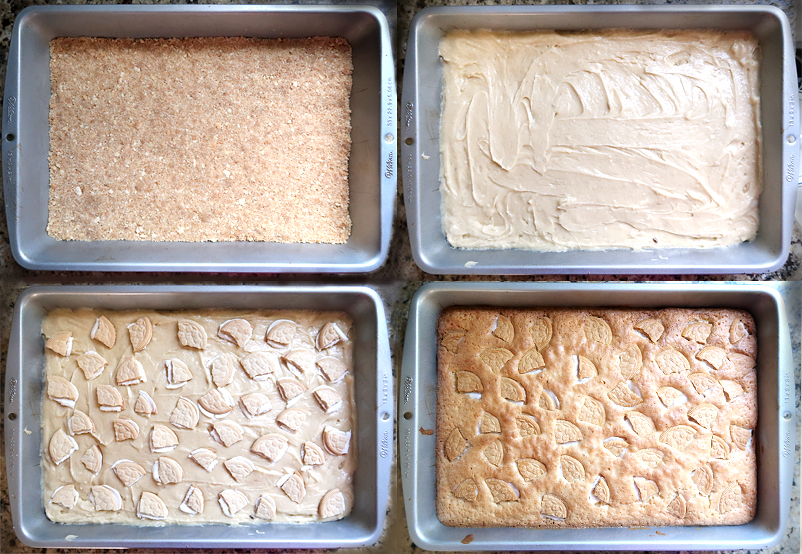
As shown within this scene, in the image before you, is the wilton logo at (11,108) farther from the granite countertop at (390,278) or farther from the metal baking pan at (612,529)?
the metal baking pan at (612,529)

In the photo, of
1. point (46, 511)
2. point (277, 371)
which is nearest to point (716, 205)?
point (277, 371)

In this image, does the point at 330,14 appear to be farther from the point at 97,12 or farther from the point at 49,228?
the point at 49,228

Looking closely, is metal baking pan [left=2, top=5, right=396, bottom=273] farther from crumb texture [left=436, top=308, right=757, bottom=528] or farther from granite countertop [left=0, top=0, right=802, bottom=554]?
crumb texture [left=436, top=308, right=757, bottom=528]

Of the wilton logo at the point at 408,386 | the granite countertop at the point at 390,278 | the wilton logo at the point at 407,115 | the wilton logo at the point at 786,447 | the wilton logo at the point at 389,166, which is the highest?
the wilton logo at the point at 407,115

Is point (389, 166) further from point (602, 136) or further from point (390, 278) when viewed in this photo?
point (602, 136)

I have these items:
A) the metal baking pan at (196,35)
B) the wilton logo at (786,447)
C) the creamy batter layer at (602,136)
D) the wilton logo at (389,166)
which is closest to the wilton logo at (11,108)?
the metal baking pan at (196,35)

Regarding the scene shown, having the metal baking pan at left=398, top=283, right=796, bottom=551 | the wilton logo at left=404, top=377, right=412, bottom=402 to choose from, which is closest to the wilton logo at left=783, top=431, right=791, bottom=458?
the metal baking pan at left=398, top=283, right=796, bottom=551
